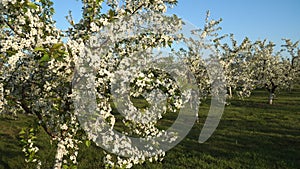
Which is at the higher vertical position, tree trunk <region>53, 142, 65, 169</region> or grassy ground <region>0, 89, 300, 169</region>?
tree trunk <region>53, 142, 65, 169</region>

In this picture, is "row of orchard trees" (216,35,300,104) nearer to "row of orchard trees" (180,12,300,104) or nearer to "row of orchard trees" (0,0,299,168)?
"row of orchard trees" (180,12,300,104)

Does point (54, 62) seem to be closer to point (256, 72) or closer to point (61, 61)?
point (61, 61)

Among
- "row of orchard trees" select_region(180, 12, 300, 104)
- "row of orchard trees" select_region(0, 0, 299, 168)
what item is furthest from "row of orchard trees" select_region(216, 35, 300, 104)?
"row of orchard trees" select_region(0, 0, 299, 168)

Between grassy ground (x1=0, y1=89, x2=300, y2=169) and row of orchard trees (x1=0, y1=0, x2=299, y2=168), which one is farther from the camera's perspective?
grassy ground (x1=0, y1=89, x2=300, y2=169)

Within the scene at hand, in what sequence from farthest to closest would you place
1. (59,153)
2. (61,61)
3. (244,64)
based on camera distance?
(244,64)
(59,153)
(61,61)

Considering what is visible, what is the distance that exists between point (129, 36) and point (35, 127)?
3.03m

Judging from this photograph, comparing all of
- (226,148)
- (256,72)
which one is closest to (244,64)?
(256,72)

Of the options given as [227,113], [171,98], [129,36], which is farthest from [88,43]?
[227,113]

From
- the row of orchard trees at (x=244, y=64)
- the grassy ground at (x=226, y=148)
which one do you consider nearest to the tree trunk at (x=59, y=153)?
the grassy ground at (x=226, y=148)

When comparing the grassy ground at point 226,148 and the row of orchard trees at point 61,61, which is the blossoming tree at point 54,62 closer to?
the row of orchard trees at point 61,61

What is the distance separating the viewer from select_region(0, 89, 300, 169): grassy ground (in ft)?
40.1

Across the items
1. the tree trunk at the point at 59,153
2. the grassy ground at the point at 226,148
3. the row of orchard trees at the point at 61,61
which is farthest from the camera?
the grassy ground at the point at 226,148

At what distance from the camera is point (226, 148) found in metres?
14.9

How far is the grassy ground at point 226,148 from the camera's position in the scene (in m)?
12.2
